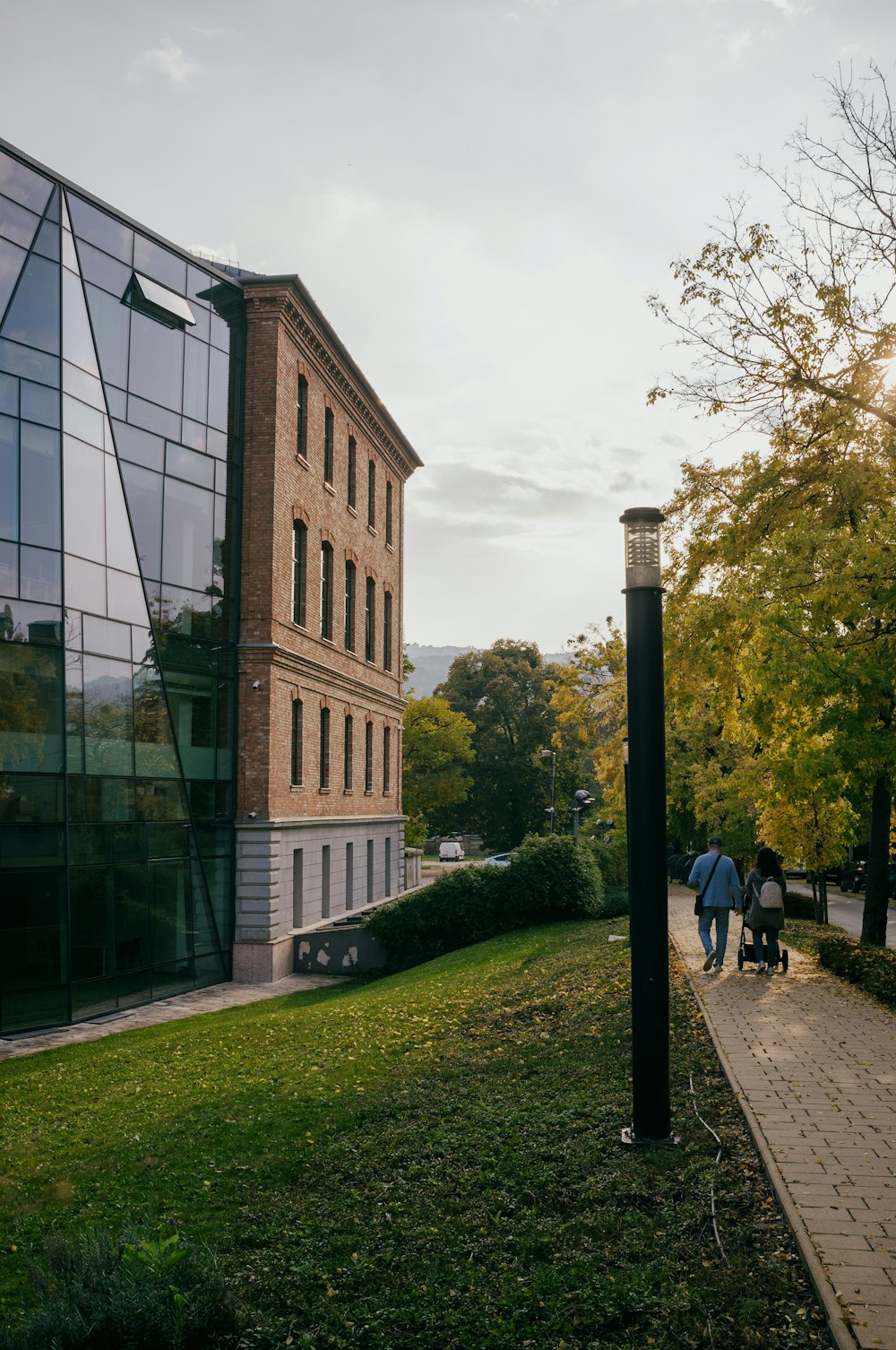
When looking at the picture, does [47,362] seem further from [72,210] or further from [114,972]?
[114,972]

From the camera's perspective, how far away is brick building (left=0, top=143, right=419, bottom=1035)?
56.8 feet

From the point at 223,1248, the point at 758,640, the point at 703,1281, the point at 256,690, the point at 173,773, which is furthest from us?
the point at 256,690

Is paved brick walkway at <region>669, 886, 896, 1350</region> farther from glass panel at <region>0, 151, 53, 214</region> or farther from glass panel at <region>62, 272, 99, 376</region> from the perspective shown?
glass panel at <region>0, 151, 53, 214</region>

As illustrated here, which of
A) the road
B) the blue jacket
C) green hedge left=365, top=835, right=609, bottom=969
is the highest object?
the blue jacket

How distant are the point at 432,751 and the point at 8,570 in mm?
39705

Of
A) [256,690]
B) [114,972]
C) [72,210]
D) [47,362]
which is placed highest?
[72,210]

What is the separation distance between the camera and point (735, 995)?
12648 mm

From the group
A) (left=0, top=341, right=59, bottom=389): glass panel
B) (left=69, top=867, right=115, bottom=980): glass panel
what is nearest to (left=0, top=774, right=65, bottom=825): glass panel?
(left=69, top=867, right=115, bottom=980): glass panel

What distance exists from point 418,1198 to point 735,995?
24.4ft

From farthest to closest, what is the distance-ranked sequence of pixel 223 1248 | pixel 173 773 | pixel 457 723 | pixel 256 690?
pixel 457 723 → pixel 256 690 → pixel 173 773 → pixel 223 1248

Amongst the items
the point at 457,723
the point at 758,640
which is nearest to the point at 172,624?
the point at 758,640

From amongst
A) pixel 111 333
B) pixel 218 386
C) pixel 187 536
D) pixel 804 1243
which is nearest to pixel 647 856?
pixel 804 1243

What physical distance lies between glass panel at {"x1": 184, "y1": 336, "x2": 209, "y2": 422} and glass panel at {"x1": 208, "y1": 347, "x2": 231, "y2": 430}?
168 mm

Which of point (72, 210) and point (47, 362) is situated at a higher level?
point (72, 210)
